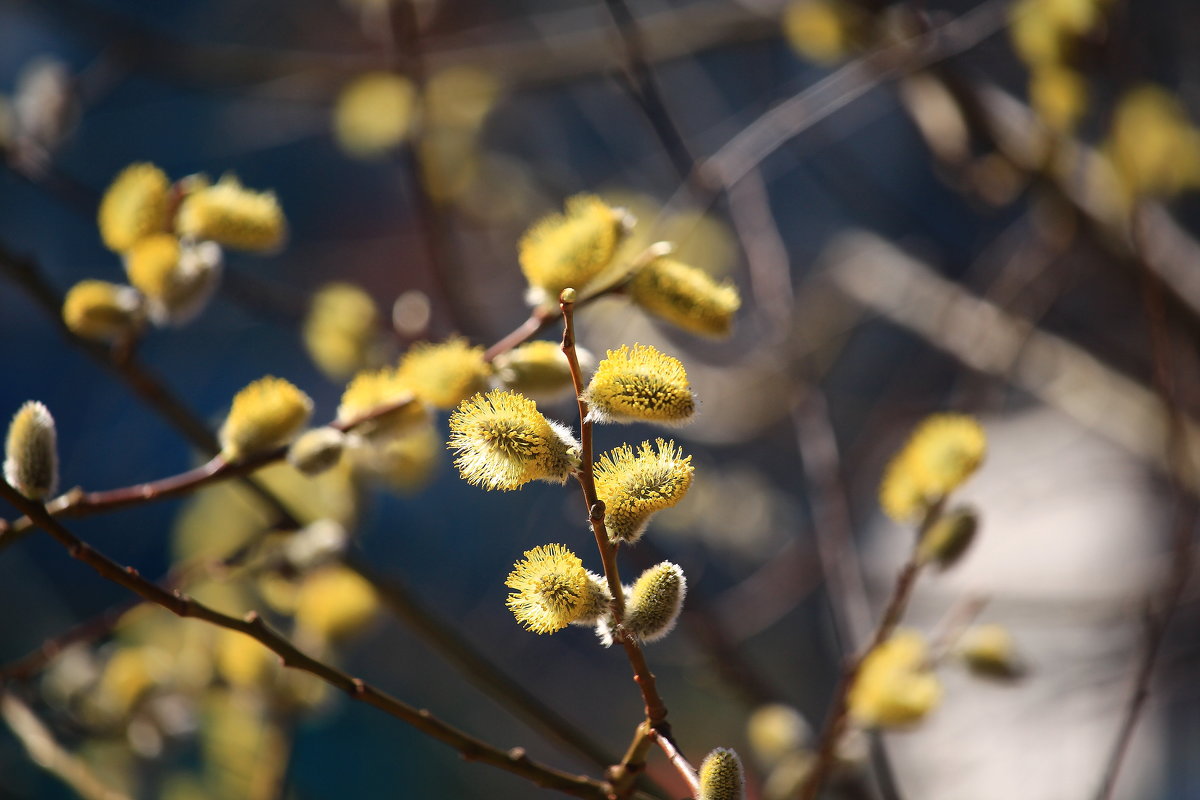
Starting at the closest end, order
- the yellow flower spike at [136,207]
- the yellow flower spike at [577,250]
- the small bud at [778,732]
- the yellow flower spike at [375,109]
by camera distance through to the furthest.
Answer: the yellow flower spike at [577,250] < the yellow flower spike at [136,207] < the small bud at [778,732] < the yellow flower spike at [375,109]

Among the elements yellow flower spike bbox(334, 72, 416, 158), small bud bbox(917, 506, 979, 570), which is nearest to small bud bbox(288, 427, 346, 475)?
small bud bbox(917, 506, 979, 570)

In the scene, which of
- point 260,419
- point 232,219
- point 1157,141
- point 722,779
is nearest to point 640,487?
point 722,779

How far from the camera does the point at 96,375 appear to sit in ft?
7.22

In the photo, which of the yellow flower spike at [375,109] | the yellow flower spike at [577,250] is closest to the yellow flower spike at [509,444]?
the yellow flower spike at [577,250]

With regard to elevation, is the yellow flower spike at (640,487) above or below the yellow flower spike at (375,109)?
below

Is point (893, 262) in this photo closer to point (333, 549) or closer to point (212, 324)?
point (333, 549)

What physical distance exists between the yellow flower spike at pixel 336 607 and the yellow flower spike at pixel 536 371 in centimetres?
36

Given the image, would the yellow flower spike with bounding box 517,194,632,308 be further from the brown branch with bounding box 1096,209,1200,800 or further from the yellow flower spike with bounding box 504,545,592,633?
the brown branch with bounding box 1096,209,1200,800

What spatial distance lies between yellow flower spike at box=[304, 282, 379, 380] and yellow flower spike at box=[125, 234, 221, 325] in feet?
0.69

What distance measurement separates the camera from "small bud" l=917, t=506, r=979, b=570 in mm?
703

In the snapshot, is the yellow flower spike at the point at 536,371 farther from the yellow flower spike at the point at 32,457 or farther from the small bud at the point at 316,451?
the yellow flower spike at the point at 32,457

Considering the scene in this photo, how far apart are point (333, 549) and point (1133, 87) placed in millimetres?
1133

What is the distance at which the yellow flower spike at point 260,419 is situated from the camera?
596 mm

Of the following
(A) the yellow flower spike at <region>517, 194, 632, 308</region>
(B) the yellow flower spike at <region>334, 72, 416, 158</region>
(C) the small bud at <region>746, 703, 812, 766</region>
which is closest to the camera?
(A) the yellow flower spike at <region>517, 194, 632, 308</region>
